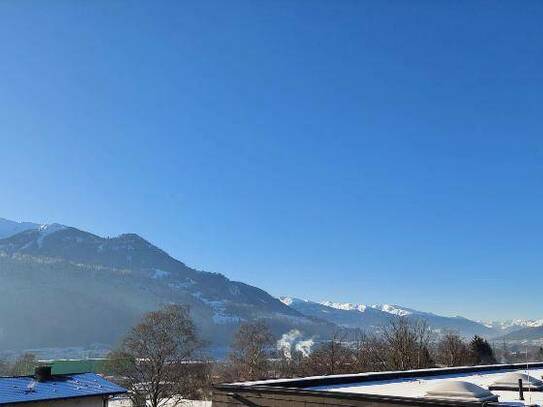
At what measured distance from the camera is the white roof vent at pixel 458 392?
18.9m

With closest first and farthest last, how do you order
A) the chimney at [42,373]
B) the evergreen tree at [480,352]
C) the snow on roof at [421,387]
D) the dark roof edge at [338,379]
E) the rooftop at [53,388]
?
1. the snow on roof at [421,387]
2. the dark roof edge at [338,379]
3. the rooftop at [53,388]
4. the chimney at [42,373]
5. the evergreen tree at [480,352]

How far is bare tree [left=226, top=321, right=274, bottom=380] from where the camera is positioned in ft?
237

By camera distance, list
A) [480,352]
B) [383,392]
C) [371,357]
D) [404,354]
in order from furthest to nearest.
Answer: [480,352] → [371,357] → [404,354] → [383,392]

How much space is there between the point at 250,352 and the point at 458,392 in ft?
186

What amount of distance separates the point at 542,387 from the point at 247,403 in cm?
1331

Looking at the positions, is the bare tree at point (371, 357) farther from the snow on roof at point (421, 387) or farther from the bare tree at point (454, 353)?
the snow on roof at point (421, 387)

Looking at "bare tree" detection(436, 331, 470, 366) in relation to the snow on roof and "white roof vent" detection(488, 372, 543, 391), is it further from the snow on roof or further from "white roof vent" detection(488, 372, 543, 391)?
"white roof vent" detection(488, 372, 543, 391)

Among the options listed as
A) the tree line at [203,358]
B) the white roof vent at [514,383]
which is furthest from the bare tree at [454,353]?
the white roof vent at [514,383]

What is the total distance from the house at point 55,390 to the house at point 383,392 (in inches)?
462

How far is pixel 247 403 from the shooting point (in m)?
24.0

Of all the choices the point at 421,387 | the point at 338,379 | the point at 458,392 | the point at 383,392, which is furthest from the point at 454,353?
the point at 458,392

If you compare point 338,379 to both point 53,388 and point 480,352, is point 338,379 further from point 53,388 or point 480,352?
point 480,352

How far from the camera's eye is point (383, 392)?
2541 cm

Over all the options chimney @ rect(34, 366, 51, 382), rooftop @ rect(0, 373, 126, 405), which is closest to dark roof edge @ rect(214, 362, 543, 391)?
rooftop @ rect(0, 373, 126, 405)
